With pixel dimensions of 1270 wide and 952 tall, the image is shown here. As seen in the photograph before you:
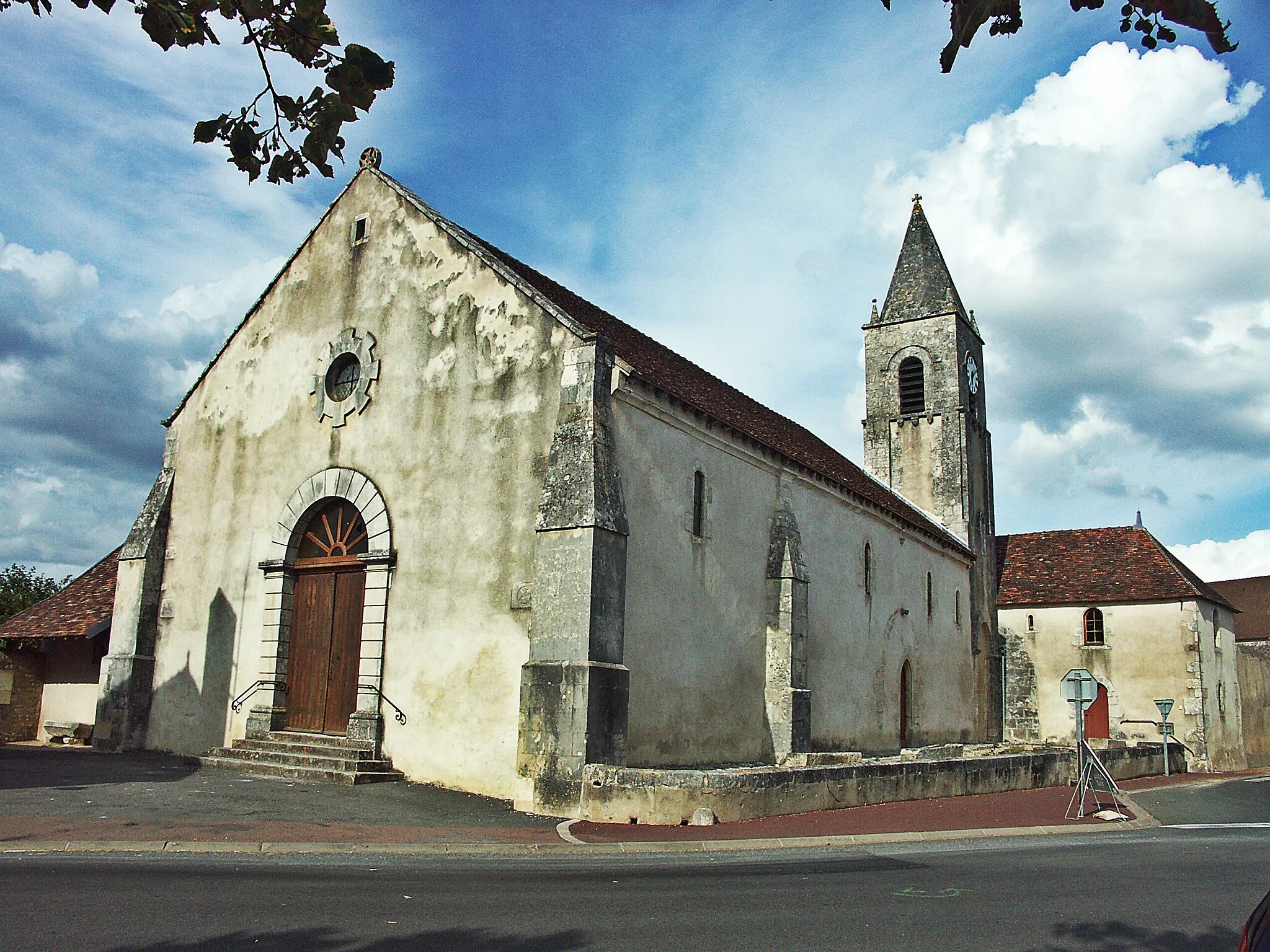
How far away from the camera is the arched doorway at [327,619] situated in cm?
1519

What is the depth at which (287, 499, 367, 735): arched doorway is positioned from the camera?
15.2m

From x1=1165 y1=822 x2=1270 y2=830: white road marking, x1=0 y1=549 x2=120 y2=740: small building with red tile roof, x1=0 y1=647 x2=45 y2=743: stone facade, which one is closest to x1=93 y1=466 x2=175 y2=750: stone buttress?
x1=0 y1=549 x2=120 y2=740: small building with red tile roof

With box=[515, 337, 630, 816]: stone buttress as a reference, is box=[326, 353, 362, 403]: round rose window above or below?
above

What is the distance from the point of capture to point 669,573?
14.9 m

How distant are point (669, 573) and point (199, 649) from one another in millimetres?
8199

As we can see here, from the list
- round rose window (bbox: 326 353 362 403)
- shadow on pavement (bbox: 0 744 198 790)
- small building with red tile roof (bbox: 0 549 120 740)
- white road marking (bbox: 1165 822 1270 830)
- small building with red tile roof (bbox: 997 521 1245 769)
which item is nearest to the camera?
shadow on pavement (bbox: 0 744 198 790)

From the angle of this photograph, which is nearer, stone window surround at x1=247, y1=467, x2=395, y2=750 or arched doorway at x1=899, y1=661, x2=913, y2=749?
stone window surround at x1=247, y1=467, x2=395, y2=750

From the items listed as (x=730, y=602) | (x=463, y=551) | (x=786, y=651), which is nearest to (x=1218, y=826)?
(x=786, y=651)

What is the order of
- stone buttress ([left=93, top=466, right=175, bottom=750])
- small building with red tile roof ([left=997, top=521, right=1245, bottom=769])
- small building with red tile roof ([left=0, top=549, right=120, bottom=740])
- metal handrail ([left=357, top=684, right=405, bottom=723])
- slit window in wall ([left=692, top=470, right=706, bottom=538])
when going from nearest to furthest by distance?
metal handrail ([left=357, top=684, right=405, bottom=723]), slit window in wall ([left=692, top=470, right=706, bottom=538]), stone buttress ([left=93, top=466, right=175, bottom=750]), small building with red tile roof ([left=0, top=549, right=120, bottom=740]), small building with red tile roof ([left=997, top=521, right=1245, bottom=769])

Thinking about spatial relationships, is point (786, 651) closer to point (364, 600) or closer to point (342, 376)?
point (364, 600)

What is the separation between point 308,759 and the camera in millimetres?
13977

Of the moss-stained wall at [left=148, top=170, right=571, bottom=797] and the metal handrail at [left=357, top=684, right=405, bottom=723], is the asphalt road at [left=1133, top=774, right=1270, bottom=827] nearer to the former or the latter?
the moss-stained wall at [left=148, top=170, right=571, bottom=797]

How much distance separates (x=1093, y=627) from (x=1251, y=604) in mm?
27221

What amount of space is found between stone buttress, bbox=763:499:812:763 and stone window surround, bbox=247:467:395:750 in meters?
6.73
